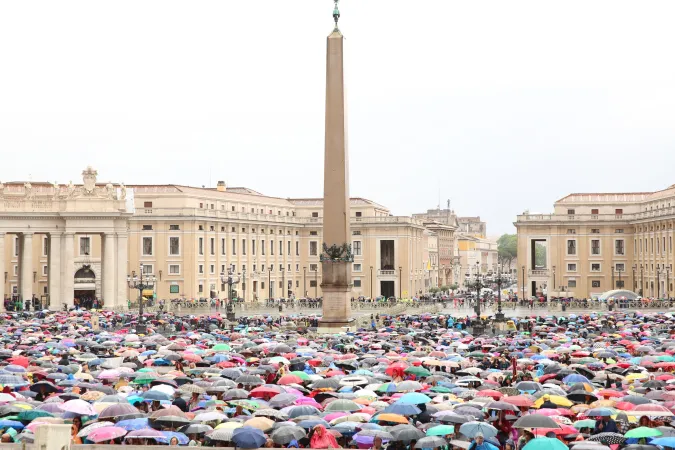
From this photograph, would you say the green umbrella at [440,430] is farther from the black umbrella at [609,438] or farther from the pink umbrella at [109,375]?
the pink umbrella at [109,375]

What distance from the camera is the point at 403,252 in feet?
300

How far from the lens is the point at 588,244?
8788cm

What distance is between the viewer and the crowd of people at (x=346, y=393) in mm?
15398

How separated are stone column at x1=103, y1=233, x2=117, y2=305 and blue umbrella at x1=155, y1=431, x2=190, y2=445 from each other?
53.5 meters

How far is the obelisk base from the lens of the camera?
3900 centimetres

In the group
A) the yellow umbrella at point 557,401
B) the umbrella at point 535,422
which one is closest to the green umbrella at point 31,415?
the umbrella at point 535,422

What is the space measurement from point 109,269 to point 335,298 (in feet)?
108

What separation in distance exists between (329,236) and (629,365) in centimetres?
1531

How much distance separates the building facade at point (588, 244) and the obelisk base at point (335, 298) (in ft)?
161

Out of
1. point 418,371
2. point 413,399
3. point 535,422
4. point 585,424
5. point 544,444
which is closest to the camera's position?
point 544,444

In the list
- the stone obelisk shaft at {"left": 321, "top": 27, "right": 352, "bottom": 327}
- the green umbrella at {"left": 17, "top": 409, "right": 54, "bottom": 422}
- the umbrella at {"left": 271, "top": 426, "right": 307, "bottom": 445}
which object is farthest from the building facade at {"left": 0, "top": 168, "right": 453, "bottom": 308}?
the umbrella at {"left": 271, "top": 426, "right": 307, "bottom": 445}

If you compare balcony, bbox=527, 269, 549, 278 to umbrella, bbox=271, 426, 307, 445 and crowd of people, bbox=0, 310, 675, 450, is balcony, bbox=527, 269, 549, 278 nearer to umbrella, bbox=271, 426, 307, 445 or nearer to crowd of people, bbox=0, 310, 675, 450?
crowd of people, bbox=0, 310, 675, 450

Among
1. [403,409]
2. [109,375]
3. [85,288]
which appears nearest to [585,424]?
[403,409]

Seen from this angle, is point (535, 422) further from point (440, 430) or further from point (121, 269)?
point (121, 269)
